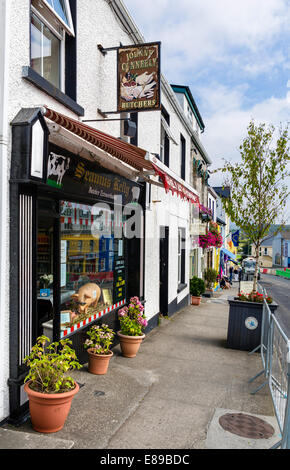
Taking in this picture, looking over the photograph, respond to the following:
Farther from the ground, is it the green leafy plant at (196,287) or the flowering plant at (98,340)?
the flowering plant at (98,340)

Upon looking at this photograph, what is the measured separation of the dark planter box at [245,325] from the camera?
7.41m

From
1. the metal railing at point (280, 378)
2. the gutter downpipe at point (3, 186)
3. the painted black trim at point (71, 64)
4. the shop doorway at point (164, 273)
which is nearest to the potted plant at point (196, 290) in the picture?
the shop doorway at point (164, 273)

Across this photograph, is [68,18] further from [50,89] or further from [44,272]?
[44,272]

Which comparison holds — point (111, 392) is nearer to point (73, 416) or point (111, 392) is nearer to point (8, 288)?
point (73, 416)

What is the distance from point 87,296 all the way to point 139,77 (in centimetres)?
380

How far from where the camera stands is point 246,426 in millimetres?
4219

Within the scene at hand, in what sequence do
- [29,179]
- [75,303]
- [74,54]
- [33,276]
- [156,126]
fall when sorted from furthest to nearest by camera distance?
[156,126], [75,303], [74,54], [33,276], [29,179]

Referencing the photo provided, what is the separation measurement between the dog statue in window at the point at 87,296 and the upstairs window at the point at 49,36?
329 centimetres

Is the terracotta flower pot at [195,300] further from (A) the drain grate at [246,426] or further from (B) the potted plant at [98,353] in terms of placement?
(A) the drain grate at [246,426]

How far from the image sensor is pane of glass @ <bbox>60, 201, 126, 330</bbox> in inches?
220

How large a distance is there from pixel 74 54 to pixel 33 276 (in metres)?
3.43

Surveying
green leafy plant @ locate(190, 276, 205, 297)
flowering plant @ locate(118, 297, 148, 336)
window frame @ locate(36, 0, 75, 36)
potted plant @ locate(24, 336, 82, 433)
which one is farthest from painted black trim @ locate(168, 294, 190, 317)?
window frame @ locate(36, 0, 75, 36)

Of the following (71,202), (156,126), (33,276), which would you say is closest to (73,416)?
(33,276)

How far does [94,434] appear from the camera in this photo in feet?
12.5
